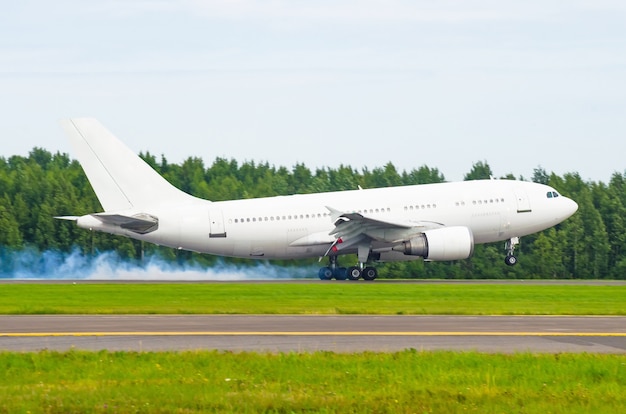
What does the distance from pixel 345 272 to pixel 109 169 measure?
12.8 m

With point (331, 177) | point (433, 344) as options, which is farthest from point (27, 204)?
point (433, 344)

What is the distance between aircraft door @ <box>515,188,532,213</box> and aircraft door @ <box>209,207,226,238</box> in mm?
15008

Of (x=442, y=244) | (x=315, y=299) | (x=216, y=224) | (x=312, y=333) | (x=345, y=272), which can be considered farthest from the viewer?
(x=345, y=272)

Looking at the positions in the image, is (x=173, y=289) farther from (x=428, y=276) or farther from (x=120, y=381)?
(x=428, y=276)

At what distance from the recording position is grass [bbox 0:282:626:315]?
3138 cm

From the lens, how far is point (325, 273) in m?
55.4

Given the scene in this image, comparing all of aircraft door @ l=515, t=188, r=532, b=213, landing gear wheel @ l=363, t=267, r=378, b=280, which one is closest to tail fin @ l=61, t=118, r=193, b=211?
landing gear wheel @ l=363, t=267, r=378, b=280

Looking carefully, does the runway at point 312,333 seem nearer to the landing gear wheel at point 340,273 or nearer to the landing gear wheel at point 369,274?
the landing gear wheel at point 369,274

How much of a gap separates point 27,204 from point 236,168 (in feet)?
166

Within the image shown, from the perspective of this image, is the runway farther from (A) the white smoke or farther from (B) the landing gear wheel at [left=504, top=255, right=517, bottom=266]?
(A) the white smoke

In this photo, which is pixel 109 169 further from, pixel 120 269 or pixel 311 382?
pixel 311 382

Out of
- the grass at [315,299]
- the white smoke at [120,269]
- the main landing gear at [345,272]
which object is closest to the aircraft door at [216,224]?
the white smoke at [120,269]

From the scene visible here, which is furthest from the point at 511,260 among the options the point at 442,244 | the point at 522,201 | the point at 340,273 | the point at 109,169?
the point at 109,169

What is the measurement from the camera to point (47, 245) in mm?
80438
